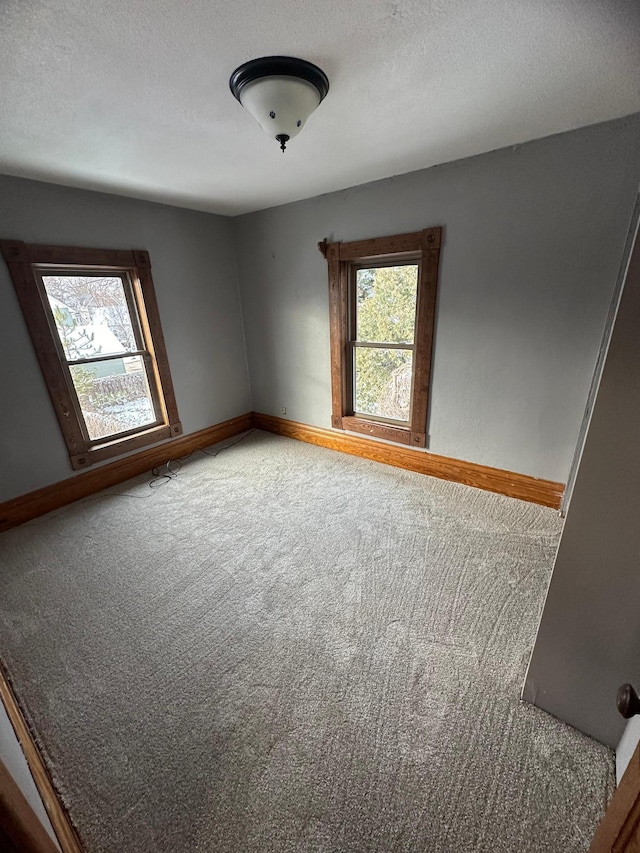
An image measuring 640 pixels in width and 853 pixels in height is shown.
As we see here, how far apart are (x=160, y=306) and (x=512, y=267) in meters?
2.84

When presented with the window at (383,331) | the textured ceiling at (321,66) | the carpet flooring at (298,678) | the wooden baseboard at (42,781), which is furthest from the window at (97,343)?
the wooden baseboard at (42,781)

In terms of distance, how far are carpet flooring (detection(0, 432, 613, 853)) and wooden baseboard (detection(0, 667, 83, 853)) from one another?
0.12 ft

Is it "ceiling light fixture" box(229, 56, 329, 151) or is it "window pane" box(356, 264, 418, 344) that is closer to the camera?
"ceiling light fixture" box(229, 56, 329, 151)

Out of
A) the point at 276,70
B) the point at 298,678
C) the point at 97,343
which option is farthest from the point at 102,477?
the point at 276,70

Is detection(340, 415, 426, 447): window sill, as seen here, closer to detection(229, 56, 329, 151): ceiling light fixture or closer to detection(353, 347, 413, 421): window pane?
detection(353, 347, 413, 421): window pane

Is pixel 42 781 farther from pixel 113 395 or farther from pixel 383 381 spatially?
pixel 383 381

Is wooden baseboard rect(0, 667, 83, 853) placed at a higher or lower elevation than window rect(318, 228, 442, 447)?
lower

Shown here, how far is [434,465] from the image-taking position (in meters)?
2.85

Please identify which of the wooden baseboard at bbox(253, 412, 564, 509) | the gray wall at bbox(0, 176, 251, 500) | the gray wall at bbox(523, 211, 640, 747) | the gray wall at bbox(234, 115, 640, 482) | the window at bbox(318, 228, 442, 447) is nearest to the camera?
the gray wall at bbox(523, 211, 640, 747)

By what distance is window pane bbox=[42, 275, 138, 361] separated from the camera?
2.55 m

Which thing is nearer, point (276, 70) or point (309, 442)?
point (276, 70)

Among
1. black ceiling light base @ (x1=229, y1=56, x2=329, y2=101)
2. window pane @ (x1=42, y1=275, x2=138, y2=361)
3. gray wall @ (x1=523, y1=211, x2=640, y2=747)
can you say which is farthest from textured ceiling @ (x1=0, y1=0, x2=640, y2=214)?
gray wall @ (x1=523, y1=211, x2=640, y2=747)

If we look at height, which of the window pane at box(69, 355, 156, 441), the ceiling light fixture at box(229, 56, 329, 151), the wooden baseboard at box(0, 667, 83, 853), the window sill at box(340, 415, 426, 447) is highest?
the ceiling light fixture at box(229, 56, 329, 151)

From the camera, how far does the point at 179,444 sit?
341 centimetres
